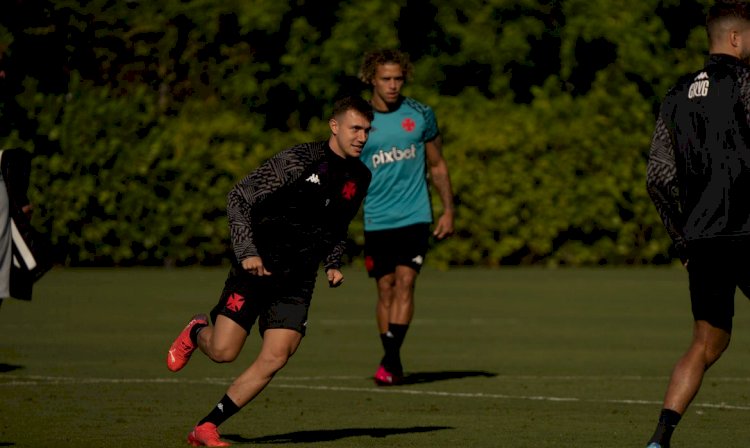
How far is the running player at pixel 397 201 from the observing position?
44.9 feet

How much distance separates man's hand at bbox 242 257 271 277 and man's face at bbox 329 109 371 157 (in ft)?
2.73

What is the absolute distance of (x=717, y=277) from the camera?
8.70 m

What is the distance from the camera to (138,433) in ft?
33.9

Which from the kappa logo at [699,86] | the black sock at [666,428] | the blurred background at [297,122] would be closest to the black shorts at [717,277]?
the black sock at [666,428]

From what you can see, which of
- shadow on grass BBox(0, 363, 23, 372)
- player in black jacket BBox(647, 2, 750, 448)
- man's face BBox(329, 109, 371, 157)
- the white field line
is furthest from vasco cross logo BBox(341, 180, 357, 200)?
shadow on grass BBox(0, 363, 23, 372)

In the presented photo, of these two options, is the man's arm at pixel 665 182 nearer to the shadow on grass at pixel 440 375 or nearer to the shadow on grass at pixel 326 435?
the shadow on grass at pixel 326 435

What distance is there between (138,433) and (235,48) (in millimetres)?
25039

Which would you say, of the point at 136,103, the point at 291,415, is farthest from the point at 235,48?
the point at 291,415

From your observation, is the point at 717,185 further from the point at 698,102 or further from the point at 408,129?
→ the point at 408,129

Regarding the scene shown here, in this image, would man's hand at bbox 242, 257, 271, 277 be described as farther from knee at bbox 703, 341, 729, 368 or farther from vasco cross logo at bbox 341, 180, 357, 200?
knee at bbox 703, 341, 729, 368

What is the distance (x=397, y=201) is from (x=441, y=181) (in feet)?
1.66

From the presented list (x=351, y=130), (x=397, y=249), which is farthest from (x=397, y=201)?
(x=351, y=130)

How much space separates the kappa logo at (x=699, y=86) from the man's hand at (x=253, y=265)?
7.56 feet

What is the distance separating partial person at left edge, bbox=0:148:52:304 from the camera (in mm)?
12750
